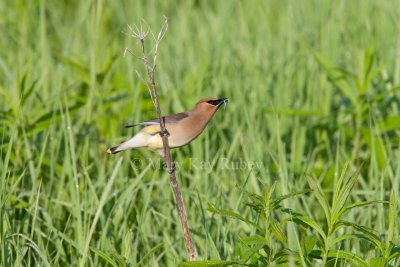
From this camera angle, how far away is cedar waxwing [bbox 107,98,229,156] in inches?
109

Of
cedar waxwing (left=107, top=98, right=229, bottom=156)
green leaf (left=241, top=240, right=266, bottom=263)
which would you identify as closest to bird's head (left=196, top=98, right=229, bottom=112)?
cedar waxwing (left=107, top=98, right=229, bottom=156)

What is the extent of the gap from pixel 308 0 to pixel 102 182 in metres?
3.17

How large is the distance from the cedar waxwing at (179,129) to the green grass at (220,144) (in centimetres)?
22

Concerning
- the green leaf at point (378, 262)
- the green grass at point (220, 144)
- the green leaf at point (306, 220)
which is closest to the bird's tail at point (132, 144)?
the green grass at point (220, 144)

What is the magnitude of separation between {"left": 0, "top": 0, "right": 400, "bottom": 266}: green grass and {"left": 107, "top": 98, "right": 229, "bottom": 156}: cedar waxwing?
223mm

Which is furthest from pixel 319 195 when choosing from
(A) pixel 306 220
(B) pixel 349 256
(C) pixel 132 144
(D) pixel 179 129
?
(C) pixel 132 144

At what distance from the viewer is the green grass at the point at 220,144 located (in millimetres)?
2730

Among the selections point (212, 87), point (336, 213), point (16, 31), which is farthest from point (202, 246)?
point (16, 31)

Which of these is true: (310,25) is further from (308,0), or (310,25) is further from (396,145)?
(396,145)

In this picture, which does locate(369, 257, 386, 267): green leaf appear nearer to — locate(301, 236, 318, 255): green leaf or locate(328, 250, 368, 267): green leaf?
locate(328, 250, 368, 267): green leaf

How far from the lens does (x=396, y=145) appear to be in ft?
13.2

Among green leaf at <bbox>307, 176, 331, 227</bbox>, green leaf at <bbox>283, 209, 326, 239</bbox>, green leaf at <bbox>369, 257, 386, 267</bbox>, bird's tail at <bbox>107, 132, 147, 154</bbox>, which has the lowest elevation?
green leaf at <bbox>369, 257, 386, 267</bbox>

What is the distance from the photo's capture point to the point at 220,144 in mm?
4273

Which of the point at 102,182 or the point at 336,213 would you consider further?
the point at 102,182
